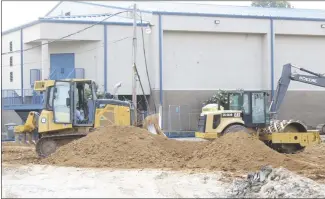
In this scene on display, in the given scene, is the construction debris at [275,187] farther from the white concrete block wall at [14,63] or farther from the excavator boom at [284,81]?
the white concrete block wall at [14,63]

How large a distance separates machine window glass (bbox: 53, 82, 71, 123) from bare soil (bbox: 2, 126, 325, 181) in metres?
1.39

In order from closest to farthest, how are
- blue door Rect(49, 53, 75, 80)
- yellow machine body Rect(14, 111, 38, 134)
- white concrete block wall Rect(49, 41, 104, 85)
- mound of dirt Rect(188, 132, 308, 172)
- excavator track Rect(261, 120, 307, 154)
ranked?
mound of dirt Rect(188, 132, 308, 172)
yellow machine body Rect(14, 111, 38, 134)
excavator track Rect(261, 120, 307, 154)
white concrete block wall Rect(49, 41, 104, 85)
blue door Rect(49, 53, 75, 80)

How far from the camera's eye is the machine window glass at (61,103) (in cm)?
2020

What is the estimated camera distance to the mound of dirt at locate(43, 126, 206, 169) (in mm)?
18031

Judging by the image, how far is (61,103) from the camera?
20266 mm

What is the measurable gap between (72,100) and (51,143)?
6.08 feet

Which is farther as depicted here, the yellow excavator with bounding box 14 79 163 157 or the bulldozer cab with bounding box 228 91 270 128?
the bulldozer cab with bounding box 228 91 270 128

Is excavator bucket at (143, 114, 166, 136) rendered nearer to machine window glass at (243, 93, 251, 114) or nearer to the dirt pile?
machine window glass at (243, 93, 251, 114)

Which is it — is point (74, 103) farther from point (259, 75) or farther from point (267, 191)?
point (259, 75)

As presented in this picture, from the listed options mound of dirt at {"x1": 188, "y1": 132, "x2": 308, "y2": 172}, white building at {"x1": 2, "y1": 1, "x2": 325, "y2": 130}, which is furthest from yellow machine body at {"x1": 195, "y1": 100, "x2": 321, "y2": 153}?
white building at {"x1": 2, "y1": 1, "x2": 325, "y2": 130}

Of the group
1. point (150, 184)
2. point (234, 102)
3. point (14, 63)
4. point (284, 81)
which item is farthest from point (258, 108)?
point (14, 63)

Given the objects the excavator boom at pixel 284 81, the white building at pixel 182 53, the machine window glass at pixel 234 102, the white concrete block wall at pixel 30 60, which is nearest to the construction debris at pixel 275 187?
the machine window glass at pixel 234 102

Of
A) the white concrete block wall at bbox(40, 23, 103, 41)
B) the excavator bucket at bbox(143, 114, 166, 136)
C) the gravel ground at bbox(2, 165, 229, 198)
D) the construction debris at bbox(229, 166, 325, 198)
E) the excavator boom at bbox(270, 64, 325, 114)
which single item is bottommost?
the gravel ground at bbox(2, 165, 229, 198)

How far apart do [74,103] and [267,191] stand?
397 inches
